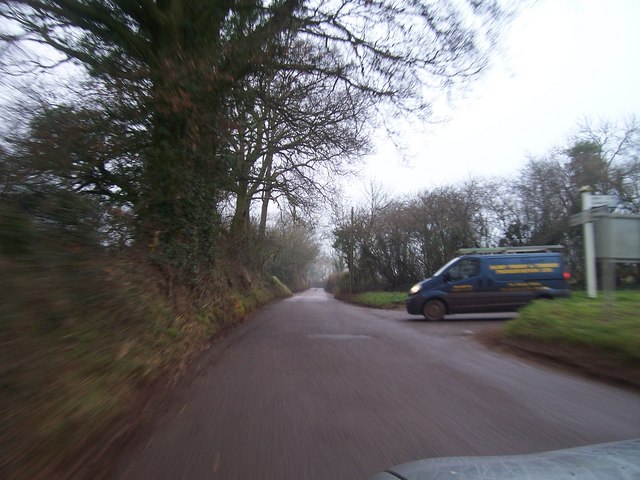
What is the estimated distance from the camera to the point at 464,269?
1377 cm

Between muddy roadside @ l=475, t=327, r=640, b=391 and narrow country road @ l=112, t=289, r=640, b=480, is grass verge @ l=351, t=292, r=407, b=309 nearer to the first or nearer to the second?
muddy roadside @ l=475, t=327, r=640, b=391

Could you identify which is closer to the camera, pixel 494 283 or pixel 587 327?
pixel 587 327

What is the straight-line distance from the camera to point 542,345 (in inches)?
305

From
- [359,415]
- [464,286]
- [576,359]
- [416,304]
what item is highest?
[464,286]

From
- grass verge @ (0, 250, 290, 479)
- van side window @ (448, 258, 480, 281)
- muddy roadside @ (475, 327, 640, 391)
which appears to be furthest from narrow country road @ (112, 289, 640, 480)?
van side window @ (448, 258, 480, 281)

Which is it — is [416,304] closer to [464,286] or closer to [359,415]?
[464,286]

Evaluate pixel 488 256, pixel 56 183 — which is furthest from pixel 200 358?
pixel 488 256

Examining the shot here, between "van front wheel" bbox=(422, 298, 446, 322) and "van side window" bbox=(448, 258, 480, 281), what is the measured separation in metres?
0.88

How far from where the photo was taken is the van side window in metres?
13.7

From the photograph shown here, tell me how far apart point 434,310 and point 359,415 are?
9.71 meters

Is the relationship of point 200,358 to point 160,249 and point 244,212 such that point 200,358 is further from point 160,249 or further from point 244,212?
point 244,212

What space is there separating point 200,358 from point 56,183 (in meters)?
3.78

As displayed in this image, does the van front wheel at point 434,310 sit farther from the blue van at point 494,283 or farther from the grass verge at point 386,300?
the grass verge at point 386,300

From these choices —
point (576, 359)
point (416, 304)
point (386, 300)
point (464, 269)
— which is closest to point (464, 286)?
point (464, 269)
